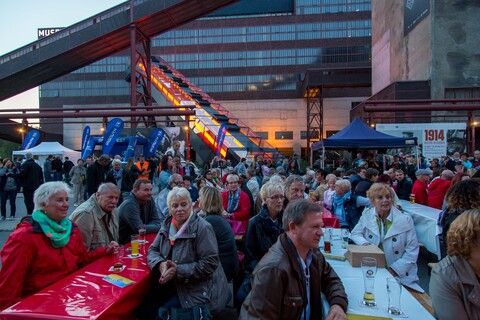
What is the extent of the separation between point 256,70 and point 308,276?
136 feet

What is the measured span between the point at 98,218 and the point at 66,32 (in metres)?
20.7

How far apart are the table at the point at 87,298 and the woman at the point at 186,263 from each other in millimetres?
218

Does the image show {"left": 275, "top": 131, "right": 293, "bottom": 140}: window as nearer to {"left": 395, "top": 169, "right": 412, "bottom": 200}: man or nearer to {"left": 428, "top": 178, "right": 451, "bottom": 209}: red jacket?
{"left": 395, "top": 169, "right": 412, "bottom": 200}: man

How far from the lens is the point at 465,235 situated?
2143 millimetres

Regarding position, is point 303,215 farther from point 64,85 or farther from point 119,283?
point 64,85

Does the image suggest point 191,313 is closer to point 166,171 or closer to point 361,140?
point 166,171

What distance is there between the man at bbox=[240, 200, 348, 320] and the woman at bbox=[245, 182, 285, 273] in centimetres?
127

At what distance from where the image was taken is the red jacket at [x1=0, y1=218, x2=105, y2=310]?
9.35 ft

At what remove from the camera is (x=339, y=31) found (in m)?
40.7

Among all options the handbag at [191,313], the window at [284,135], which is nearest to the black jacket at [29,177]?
the handbag at [191,313]

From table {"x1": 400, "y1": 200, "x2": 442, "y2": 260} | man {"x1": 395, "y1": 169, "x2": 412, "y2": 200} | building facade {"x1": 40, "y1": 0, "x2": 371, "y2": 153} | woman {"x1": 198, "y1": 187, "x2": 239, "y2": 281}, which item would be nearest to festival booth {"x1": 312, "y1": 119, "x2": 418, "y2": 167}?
man {"x1": 395, "y1": 169, "x2": 412, "y2": 200}

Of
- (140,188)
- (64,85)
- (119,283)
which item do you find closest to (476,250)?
(119,283)

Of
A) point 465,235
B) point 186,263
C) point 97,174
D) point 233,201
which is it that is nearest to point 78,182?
point 97,174

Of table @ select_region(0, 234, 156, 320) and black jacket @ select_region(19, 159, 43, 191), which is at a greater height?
black jacket @ select_region(19, 159, 43, 191)
